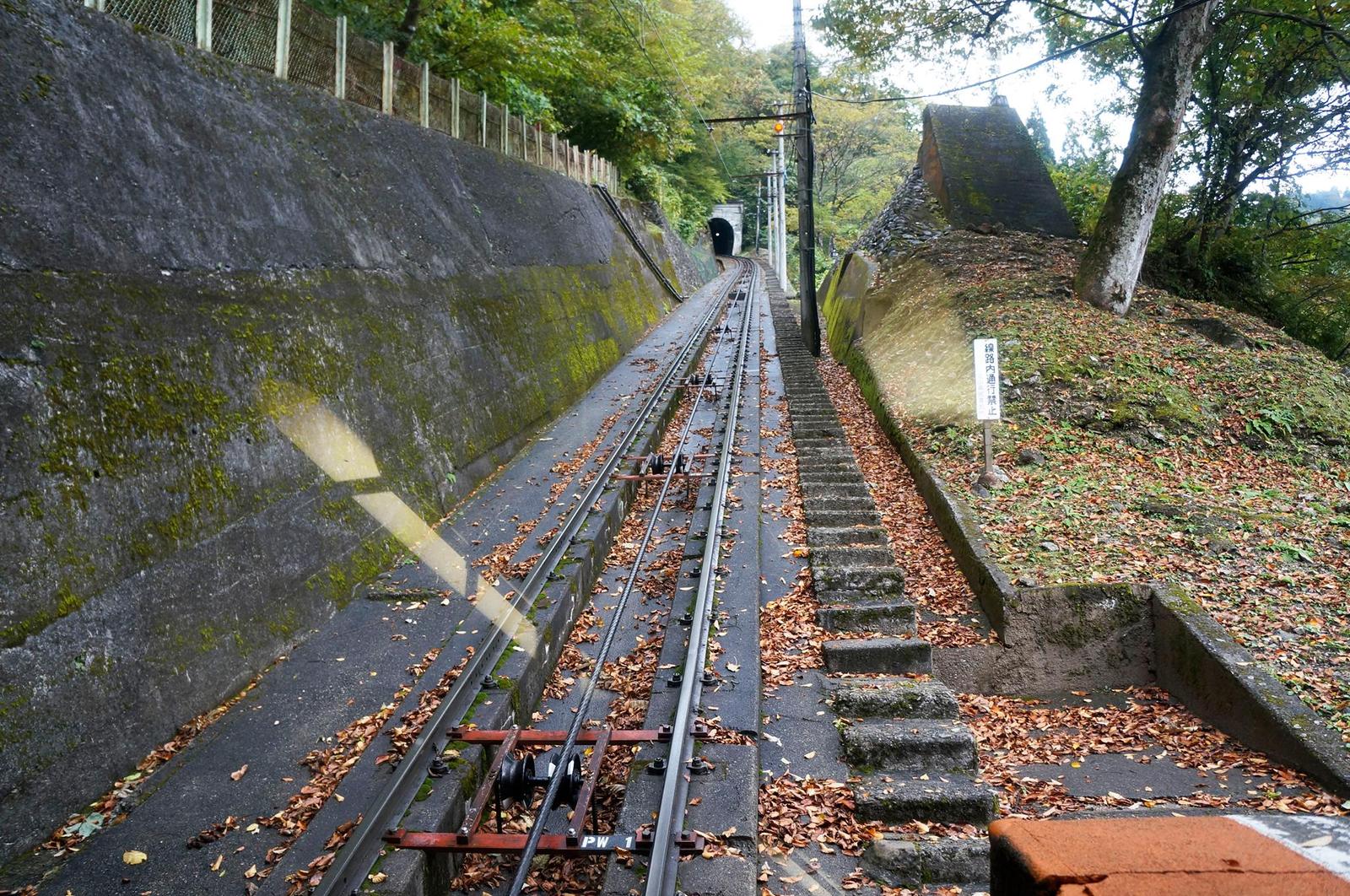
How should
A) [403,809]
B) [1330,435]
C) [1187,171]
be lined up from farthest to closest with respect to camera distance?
[1187,171] → [1330,435] → [403,809]

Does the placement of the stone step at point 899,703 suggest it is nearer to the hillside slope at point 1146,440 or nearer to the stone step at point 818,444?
the hillside slope at point 1146,440

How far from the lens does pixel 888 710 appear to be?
5.85 metres

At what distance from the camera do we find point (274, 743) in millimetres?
5344

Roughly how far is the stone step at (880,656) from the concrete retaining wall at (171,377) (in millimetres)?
4372

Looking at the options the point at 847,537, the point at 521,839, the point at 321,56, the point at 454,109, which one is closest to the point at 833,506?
the point at 847,537

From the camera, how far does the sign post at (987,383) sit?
9.09 m

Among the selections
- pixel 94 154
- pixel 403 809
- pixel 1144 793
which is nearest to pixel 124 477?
pixel 94 154

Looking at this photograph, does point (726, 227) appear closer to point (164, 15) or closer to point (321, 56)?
point (321, 56)

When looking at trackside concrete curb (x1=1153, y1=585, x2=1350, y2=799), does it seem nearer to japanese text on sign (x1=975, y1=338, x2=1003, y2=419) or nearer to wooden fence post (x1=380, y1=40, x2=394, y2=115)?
japanese text on sign (x1=975, y1=338, x2=1003, y2=419)

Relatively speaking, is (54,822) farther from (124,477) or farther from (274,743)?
(124,477)

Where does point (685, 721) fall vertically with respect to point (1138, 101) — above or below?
below

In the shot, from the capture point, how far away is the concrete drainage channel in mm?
4527

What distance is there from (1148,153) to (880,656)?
10412 millimetres

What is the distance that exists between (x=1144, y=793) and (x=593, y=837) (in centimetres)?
379
